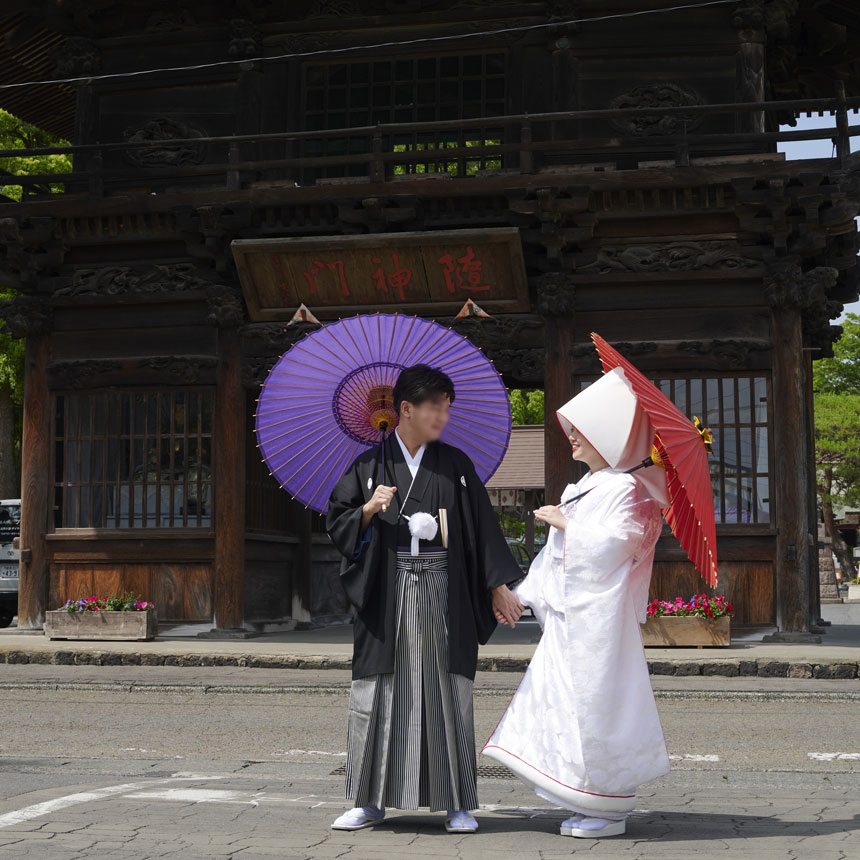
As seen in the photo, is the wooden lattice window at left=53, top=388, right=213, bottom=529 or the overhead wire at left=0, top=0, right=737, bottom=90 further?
the wooden lattice window at left=53, top=388, right=213, bottom=529

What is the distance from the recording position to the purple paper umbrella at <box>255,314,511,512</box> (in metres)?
5.81

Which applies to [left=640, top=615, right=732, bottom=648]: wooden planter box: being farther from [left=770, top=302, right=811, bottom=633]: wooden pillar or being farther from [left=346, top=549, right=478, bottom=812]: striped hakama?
[left=346, top=549, right=478, bottom=812]: striped hakama

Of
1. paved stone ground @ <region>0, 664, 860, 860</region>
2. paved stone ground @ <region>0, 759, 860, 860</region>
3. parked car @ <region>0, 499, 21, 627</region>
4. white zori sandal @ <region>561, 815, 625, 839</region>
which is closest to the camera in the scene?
paved stone ground @ <region>0, 759, 860, 860</region>

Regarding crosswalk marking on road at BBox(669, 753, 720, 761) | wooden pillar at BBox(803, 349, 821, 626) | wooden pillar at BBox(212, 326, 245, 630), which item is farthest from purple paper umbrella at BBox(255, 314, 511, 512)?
wooden pillar at BBox(803, 349, 821, 626)

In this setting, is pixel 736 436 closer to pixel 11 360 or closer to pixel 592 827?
pixel 592 827

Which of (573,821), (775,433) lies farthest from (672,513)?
(775,433)

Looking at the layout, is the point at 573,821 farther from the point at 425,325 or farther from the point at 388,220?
the point at 388,220

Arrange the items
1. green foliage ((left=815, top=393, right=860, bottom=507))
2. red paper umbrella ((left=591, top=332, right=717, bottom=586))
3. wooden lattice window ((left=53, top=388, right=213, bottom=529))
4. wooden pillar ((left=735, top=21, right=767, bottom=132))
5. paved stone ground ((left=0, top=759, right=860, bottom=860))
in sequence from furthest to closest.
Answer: green foliage ((left=815, top=393, right=860, bottom=507)) → wooden lattice window ((left=53, top=388, right=213, bottom=529)) → wooden pillar ((left=735, top=21, right=767, bottom=132)) → red paper umbrella ((left=591, top=332, right=717, bottom=586)) → paved stone ground ((left=0, top=759, right=860, bottom=860))

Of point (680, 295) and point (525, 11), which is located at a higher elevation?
point (525, 11)

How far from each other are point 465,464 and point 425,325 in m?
0.96

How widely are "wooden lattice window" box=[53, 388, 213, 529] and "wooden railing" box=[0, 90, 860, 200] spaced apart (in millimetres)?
2413

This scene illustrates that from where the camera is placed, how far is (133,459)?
14.6 metres

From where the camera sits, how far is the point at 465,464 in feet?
17.6

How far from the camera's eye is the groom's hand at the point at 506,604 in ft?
16.9
